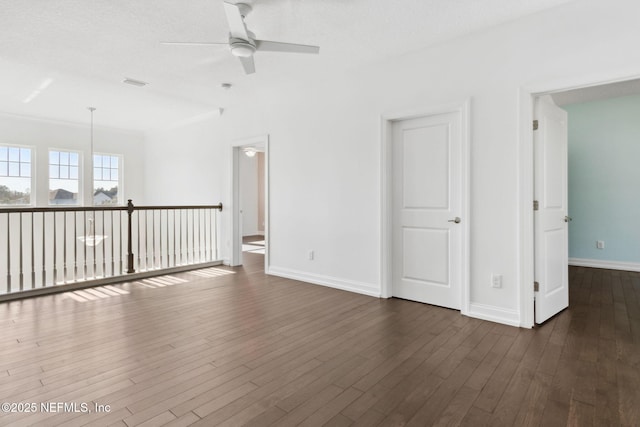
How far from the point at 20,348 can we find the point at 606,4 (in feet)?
16.7

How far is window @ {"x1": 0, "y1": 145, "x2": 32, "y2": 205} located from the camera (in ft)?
21.0

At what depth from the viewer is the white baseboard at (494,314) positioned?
3.00 meters

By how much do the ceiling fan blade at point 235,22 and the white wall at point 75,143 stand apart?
5529 millimetres

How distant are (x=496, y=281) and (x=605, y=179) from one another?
12.9 ft

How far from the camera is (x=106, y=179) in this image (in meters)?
7.73

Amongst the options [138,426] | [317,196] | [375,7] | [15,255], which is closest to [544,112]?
[375,7]

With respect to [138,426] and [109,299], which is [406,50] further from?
[109,299]

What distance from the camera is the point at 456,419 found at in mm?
1691

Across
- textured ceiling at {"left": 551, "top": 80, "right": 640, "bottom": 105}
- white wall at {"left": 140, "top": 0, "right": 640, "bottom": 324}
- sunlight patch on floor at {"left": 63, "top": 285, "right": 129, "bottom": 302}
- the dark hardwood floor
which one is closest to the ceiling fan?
white wall at {"left": 140, "top": 0, "right": 640, "bottom": 324}

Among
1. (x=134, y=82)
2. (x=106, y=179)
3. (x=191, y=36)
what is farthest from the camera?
(x=106, y=179)

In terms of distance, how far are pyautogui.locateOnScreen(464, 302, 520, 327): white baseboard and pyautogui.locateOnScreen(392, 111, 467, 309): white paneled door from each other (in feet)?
0.61

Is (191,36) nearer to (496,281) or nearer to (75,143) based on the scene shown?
(496,281)

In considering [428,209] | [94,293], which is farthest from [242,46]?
[94,293]

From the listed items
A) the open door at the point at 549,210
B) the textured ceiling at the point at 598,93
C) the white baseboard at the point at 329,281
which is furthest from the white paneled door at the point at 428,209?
the textured ceiling at the point at 598,93
